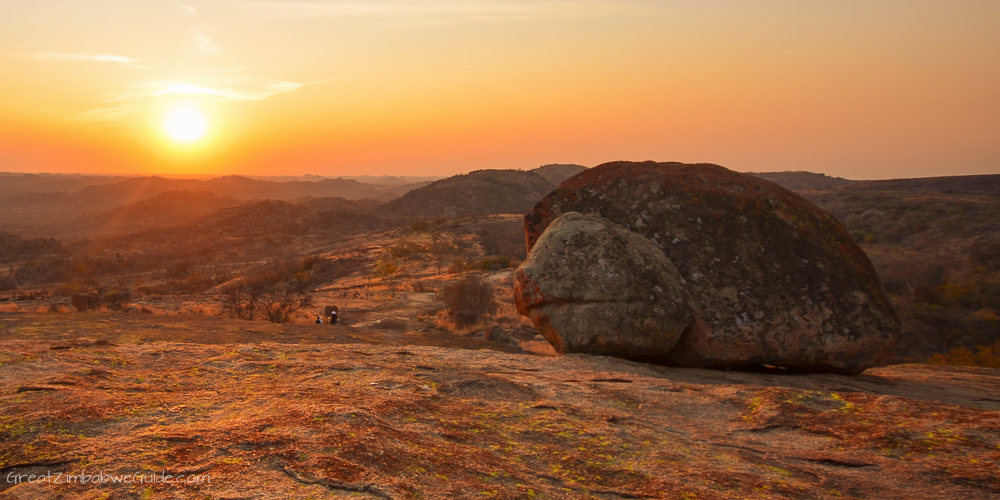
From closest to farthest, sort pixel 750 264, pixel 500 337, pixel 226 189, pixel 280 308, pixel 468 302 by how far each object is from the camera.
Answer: pixel 750 264 < pixel 500 337 < pixel 280 308 < pixel 468 302 < pixel 226 189

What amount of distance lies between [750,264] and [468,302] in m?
8.99

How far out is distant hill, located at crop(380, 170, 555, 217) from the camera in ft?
215

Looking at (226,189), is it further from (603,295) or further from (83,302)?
(603,295)

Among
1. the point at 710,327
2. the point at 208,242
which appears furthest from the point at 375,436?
the point at 208,242

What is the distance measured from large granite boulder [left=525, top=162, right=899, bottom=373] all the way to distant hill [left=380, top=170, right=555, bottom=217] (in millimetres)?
51809

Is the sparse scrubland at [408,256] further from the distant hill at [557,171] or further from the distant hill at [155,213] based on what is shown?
the distant hill at [557,171]

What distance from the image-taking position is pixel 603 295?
763cm

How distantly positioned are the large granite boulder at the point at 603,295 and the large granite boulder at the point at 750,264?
44cm

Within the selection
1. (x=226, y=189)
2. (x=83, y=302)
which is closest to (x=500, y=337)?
(x=83, y=302)

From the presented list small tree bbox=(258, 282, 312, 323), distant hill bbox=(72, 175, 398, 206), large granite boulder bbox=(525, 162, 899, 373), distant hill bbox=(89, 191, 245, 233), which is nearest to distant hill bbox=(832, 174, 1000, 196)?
large granite boulder bbox=(525, 162, 899, 373)

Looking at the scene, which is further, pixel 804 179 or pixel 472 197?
pixel 804 179

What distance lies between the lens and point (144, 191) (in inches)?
4304

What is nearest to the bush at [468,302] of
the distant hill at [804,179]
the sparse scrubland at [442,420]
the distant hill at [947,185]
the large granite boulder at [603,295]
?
the sparse scrubland at [442,420]

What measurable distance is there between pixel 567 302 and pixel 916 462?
4551mm
